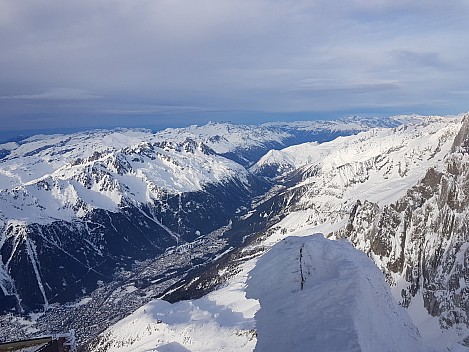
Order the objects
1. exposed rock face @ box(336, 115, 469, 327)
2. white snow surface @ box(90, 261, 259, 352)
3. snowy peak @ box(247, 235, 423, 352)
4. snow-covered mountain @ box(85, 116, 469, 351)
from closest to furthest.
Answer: snowy peak @ box(247, 235, 423, 352), snow-covered mountain @ box(85, 116, 469, 351), exposed rock face @ box(336, 115, 469, 327), white snow surface @ box(90, 261, 259, 352)

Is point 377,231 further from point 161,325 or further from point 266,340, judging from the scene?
point 266,340

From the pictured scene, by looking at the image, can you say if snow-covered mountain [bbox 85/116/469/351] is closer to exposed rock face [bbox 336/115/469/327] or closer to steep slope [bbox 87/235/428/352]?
steep slope [bbox 87/235/428/352]

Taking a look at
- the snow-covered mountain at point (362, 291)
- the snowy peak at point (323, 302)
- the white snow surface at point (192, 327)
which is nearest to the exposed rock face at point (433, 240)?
the snow-covered mountain at point (362, 291)

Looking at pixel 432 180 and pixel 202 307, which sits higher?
pixel 432 180

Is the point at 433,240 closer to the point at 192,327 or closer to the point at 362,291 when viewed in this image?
the point at 192,327

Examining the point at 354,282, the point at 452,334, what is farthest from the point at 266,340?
the point at 452,334

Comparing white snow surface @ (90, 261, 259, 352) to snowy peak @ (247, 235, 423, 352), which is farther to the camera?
white snow surface @ (90, 261, 259, 352)

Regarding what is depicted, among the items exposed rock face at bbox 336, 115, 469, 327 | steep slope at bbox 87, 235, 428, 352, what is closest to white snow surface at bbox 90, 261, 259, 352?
exposed rock face at bbox 336, 115, 469, 327

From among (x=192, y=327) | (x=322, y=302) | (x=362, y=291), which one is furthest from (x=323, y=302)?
(x=192, y=327)
